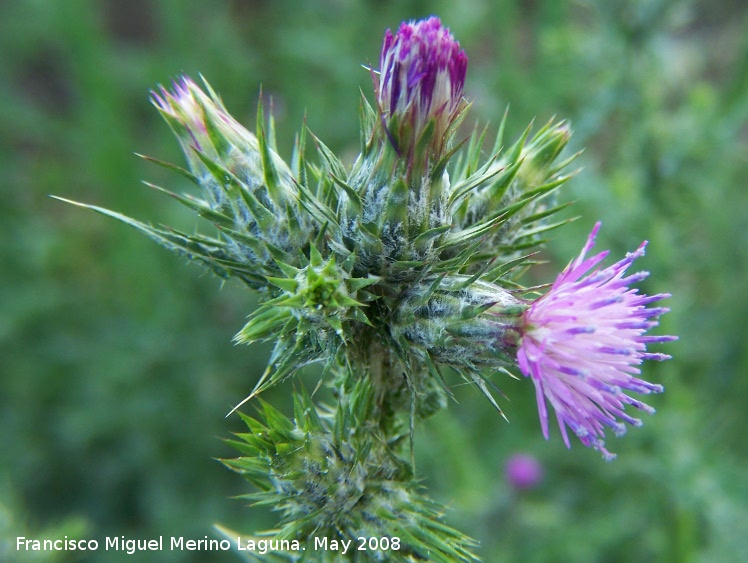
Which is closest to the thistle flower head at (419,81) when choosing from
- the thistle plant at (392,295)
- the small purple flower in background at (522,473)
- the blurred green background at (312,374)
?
the thistle plant at (392,295)

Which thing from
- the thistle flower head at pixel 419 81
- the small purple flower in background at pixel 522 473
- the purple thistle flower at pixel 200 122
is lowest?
the small purple flower in background at pixel 522 473

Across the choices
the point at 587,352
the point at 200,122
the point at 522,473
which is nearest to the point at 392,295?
the point at 587,352

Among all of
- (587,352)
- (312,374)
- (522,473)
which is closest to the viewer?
(587,352)

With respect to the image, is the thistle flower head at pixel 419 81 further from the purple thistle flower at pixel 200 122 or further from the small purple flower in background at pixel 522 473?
the small purple flower in background at pixel 522 473

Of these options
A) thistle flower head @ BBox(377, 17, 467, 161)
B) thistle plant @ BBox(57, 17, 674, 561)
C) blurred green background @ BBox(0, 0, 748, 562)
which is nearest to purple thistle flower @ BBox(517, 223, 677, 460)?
thistle plant @ BBox(57, 17, 674, 561)

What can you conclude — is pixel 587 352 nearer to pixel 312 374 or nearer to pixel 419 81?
pixel 419 81

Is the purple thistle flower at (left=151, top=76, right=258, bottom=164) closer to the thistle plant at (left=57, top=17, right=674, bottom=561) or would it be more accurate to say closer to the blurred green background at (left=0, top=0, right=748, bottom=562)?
the thistle plant at (left=57, top=17, right=674, bottom=561)

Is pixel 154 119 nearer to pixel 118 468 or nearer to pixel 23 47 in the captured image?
pixel 23 47

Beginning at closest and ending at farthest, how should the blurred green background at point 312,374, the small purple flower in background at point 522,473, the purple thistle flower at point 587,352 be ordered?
1. the purple thistle flower at point 587,352
2. the blurred green background at point 312,374
3. the small purple flower in background at point 522,473
